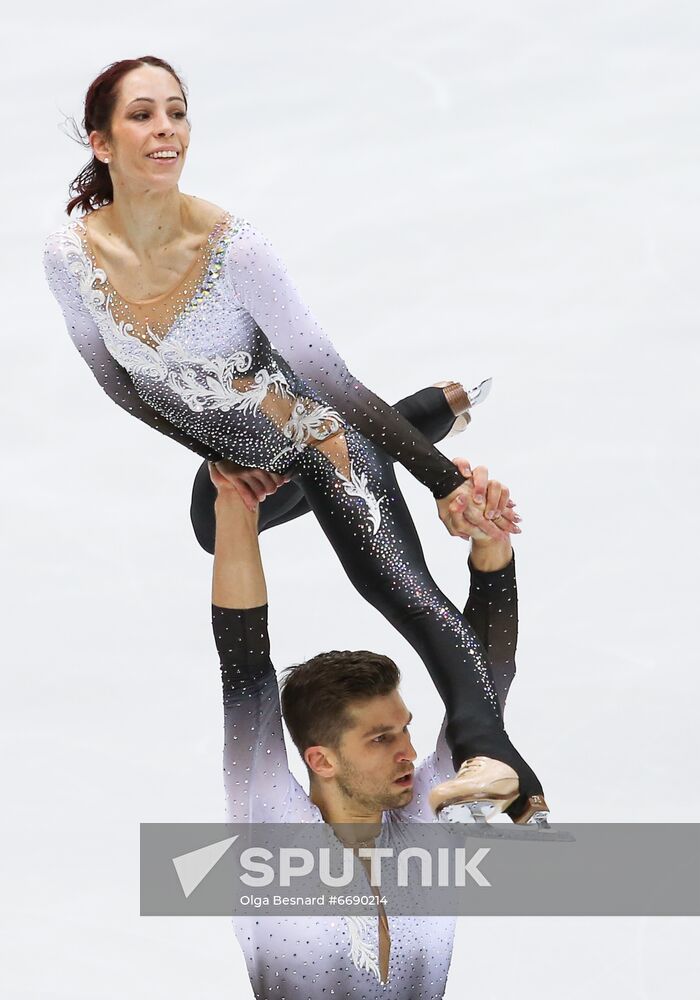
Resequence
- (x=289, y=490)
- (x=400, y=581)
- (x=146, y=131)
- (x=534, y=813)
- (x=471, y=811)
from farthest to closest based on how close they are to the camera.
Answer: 1. (x=289, y=490)
2. (x=400, y=581)
3. (x=146, y=131)
4. (x=534, y=813)
5. (x=471, y=811)

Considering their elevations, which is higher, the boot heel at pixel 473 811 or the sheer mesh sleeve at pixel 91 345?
the sheer mesh sleeve at pixel 91 345

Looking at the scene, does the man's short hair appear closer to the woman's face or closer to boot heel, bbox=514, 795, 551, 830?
boot heel, bbox=514, 795, 551, 830

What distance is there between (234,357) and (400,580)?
1.88ft

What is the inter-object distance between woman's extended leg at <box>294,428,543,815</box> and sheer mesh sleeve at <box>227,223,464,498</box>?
0.41ft

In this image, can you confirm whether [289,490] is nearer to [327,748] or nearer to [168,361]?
[168,361]

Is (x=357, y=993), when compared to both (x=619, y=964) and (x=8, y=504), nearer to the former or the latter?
(x=619, y=964)

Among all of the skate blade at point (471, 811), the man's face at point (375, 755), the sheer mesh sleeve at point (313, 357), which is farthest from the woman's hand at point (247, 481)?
the skate blade at point (471, 811)

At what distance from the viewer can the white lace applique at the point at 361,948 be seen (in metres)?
4.20

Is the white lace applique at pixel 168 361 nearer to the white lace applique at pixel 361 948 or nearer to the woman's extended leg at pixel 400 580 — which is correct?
the woman's extended leg at pixel 400 580

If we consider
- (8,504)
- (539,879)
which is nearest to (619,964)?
(539,879)

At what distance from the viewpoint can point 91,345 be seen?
421 cm

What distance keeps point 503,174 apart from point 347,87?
867 mm

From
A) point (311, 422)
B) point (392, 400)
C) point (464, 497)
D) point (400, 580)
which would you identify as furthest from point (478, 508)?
point (392, 400)

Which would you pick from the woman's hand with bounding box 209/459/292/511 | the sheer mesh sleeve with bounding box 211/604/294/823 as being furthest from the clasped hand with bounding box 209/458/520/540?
the sheer mesh sleeve with bounding box 211/604/294/823
